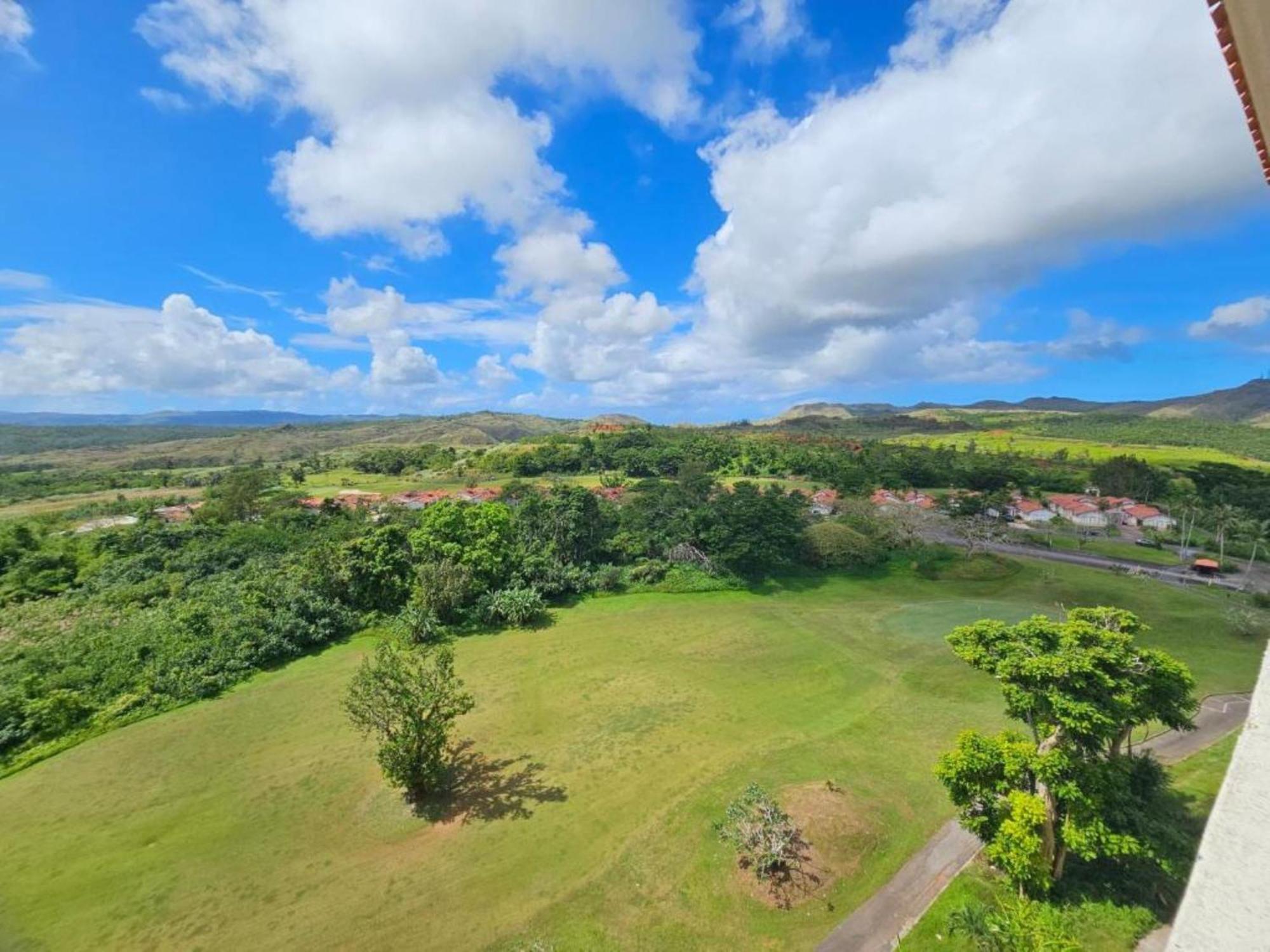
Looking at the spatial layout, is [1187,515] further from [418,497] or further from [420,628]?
[418,497]

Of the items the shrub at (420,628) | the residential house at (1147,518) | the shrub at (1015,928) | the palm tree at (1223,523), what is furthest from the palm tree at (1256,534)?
the shrub at (420,628)

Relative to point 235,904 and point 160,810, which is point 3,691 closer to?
point 160,810

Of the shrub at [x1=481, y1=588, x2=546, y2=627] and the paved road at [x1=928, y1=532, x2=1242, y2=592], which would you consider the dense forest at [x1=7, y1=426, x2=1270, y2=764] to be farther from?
the paved road at [x1=928, y1=532, x2=1242, y2=592]

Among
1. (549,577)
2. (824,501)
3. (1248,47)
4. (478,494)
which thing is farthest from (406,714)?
(824,501)

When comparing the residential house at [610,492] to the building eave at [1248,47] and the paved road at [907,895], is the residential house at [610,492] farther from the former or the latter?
the building eave at [1248,47]

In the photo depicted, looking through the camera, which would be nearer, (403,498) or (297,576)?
(297,576)

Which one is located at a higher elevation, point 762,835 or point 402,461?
point 402,461

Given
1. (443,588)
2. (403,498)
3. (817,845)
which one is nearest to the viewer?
(817,845)
